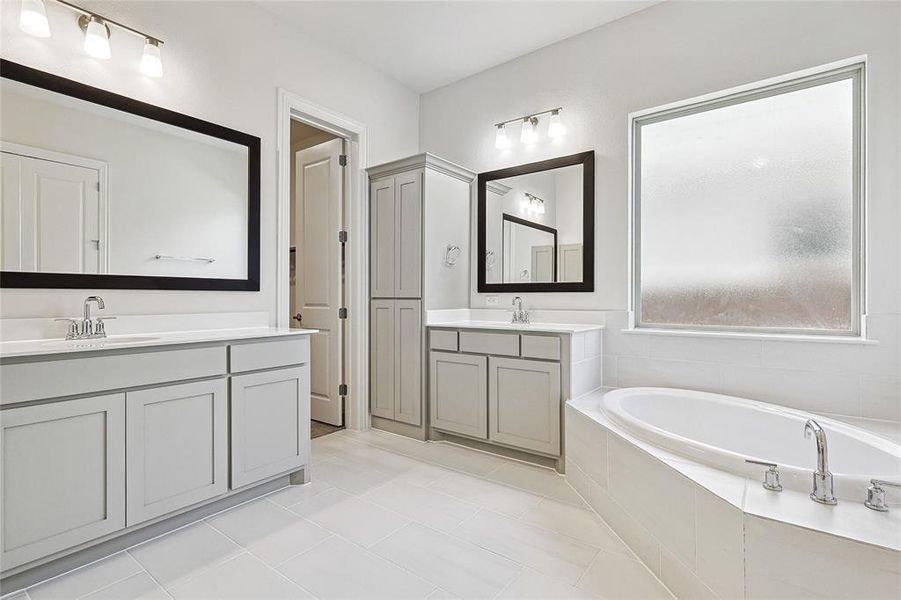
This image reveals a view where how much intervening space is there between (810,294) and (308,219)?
144 inches

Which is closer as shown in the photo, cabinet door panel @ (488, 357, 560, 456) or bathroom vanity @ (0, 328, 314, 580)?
bathroom vanity @ (0, 328, 314, 580)

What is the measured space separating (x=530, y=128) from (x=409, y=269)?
145 centimetres

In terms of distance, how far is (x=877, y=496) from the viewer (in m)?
1.24

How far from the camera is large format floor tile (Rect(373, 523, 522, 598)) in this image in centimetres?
160

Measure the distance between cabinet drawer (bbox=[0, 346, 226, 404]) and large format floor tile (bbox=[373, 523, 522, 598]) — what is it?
1.16 m

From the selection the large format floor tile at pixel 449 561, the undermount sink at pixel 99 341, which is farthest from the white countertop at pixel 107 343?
the large format floor tile at pixel 449 561

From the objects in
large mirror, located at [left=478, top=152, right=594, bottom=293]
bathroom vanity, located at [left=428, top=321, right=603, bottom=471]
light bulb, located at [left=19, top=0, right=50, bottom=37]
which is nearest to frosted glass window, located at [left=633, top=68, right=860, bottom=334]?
large mirror, located at [left=478, top=152, right=594, bottom=293]

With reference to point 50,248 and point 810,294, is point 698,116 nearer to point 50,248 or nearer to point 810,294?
point 810,294

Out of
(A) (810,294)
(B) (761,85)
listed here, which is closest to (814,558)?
(A) (810,294)

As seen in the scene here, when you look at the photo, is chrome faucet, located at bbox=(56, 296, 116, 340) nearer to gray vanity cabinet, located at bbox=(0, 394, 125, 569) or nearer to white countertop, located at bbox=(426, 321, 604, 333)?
gray vanity cabinet, located at bbox=(0, 394, 125, 569)

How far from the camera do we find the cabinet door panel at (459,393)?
296 centimetres

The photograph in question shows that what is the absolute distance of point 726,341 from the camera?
8.45ft

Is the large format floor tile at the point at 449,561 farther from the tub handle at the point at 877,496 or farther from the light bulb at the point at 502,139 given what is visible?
the light bulb at the point at 502,139

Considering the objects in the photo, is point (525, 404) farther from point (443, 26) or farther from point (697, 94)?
point (443, 26)
